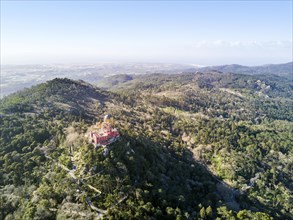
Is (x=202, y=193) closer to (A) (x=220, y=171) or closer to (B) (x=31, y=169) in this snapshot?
(A) (x=220, y=171)

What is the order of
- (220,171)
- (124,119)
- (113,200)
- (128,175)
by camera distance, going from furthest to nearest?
(124,119), (220,171), (128,175), (113,200)

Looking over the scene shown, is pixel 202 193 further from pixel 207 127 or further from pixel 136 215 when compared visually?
pixel 207 127

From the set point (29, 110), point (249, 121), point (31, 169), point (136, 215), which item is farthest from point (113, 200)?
point (249, 121)

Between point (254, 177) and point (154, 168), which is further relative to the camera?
point (254, 177)

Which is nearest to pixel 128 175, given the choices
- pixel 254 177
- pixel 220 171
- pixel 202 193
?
pixel 202 193

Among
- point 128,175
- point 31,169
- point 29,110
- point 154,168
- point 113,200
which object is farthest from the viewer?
point 29,110

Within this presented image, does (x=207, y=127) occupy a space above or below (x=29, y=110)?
below

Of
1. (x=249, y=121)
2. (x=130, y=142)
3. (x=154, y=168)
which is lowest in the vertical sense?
(x=249, y=121)
